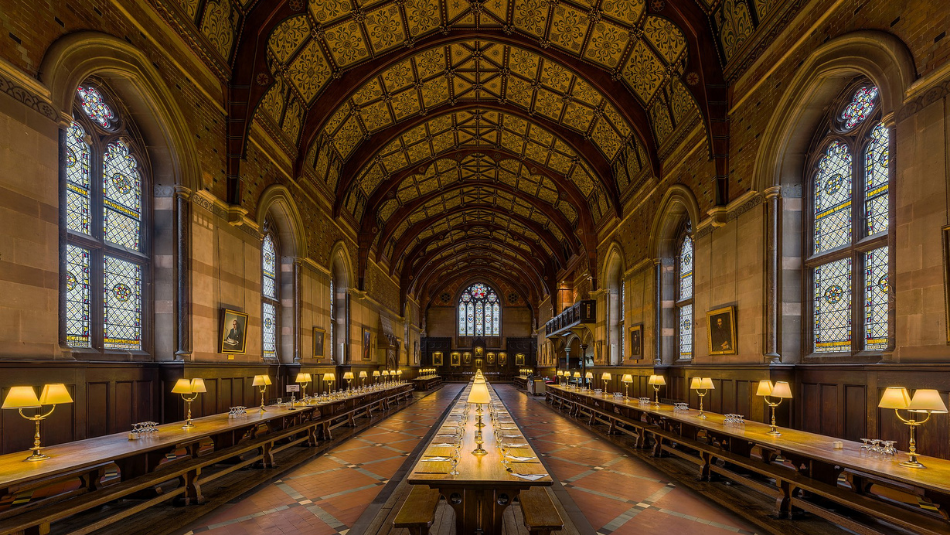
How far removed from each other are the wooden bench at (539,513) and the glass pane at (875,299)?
5.13m

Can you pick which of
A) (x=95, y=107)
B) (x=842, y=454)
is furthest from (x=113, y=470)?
(x=842, y=454)

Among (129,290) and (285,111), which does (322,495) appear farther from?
(285,111)

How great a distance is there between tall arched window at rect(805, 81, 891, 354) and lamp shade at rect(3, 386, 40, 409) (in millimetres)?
9209

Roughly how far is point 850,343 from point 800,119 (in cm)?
353

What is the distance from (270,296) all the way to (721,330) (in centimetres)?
1080

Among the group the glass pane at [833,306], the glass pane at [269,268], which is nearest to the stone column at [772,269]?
→ the glass pane at [833,306]

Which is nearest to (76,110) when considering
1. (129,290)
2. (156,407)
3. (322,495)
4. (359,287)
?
(129,290)

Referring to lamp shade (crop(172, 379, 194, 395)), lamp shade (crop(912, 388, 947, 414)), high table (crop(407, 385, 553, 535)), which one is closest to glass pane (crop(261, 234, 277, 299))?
lamp shade (crop(172, 379, 194, 395))

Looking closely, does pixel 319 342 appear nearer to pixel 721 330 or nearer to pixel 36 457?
pixel 36 457

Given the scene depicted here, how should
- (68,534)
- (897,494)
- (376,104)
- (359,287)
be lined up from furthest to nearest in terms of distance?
(359,287) < (376,104) < (897,494) < (68,534)

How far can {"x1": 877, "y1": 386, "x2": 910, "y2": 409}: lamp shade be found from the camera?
4.57 metres

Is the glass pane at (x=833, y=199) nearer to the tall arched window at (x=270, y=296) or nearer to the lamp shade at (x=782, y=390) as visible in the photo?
the lamp shade at (x=782, y=390)

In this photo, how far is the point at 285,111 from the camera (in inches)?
512

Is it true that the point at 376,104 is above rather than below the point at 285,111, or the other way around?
above
